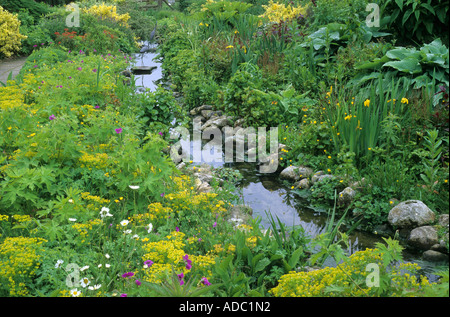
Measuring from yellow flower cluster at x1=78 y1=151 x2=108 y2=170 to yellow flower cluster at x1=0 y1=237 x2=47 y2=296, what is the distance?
3.52 ft

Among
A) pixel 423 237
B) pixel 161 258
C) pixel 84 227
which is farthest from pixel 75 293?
pixel 423 237

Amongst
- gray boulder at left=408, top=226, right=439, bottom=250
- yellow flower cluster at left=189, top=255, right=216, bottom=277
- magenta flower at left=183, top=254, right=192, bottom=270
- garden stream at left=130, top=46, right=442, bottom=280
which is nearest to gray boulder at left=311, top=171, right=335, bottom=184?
garden stream at left=130, top=46, right=442, bottom=280

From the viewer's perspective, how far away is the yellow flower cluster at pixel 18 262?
2625 mm

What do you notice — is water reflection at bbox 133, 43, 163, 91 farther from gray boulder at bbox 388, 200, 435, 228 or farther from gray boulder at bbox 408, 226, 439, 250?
gray boulder at bbox 408, 226, 439, 250

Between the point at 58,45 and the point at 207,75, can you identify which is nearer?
the point at 207,75

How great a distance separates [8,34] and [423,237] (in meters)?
9.97

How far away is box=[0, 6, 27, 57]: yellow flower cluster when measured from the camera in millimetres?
9820

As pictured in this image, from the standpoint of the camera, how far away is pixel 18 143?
12.7 feet

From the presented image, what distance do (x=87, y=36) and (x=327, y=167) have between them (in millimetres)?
7744
